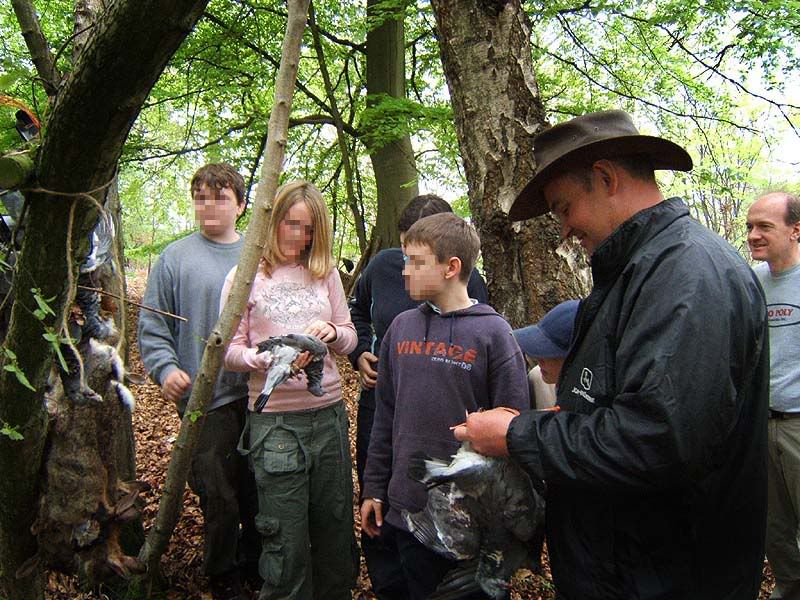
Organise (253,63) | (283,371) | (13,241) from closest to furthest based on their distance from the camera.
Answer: (13,241) → (283,371) → (253,63)

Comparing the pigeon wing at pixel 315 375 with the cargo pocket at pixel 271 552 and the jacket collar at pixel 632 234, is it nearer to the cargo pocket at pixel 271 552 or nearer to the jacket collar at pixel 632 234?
the cargo pocket at pixel 271 552

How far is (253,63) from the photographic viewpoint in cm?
736

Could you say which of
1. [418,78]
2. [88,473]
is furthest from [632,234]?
[418,78]

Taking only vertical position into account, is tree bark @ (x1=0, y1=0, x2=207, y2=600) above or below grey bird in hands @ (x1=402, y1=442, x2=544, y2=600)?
above

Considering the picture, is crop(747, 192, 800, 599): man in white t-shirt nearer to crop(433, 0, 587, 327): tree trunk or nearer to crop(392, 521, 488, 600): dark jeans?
crop(433, 0, 587, 327): tree trunk

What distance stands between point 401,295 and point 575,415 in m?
1.80

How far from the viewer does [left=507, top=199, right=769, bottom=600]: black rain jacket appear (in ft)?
3.91

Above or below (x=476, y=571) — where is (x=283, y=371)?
above

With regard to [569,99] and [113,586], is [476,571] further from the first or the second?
[569,99]

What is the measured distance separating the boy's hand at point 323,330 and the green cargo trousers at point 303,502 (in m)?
0.35

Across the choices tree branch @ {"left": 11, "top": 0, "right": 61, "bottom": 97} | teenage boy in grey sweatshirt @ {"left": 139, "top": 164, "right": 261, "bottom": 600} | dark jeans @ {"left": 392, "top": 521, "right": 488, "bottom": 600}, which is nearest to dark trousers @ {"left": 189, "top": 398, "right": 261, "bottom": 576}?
teenage boy in grey sweatshirt @ {"left": 139, "top": 164, "right": 261, "bottom": 600}

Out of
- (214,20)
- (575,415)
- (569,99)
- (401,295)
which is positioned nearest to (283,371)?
(401,295)

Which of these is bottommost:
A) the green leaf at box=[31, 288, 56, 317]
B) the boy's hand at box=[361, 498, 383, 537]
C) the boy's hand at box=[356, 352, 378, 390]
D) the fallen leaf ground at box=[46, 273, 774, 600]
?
the fallen leaf ground at box=[46, 273, 774, 600]

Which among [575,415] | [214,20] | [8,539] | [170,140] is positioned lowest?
[8,539]
